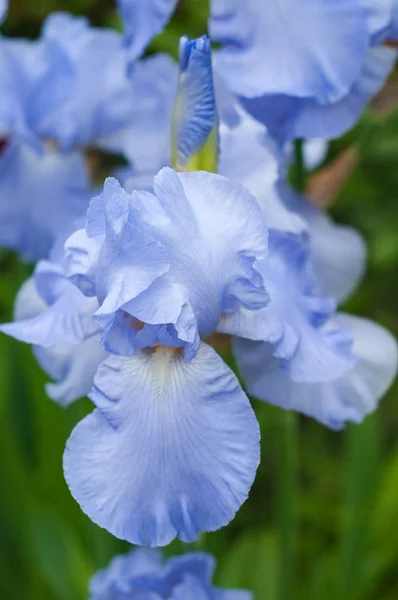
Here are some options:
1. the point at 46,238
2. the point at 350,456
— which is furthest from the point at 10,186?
the point at 350,456

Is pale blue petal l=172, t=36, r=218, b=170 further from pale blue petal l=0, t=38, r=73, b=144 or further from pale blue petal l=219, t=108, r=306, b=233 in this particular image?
pale blue petal l=0, t=38, r=73, b=144

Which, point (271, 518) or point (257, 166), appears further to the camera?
point (271, 518)

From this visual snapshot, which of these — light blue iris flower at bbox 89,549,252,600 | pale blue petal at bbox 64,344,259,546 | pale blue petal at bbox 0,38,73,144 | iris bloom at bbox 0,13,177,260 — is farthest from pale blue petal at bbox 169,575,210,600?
pale blue petal at bbox 0,38,73,144

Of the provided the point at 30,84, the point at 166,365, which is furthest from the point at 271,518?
the point at 166,365

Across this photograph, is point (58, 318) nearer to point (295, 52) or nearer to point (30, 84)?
point (295, 52)

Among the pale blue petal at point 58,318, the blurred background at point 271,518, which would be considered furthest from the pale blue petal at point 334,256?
the pale blue petal at point 58,318
